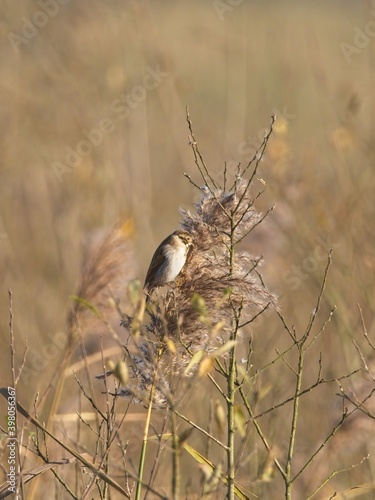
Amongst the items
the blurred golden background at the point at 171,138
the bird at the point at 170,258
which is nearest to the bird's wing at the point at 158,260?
the bird at the point at 170,258

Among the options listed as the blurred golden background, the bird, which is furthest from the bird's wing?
the blurred golden background

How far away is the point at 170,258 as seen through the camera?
217 cm

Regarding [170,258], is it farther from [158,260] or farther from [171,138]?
[171,138]

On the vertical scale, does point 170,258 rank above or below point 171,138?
below

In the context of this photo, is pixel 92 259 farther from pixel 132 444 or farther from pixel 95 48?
pixel 95 48

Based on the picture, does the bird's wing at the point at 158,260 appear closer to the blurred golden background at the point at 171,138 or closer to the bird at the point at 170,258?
the bird at the point at 170,258

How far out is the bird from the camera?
210 centimetres

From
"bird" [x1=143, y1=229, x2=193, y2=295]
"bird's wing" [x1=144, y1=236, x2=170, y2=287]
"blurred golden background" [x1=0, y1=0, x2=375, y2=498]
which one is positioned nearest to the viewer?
"bird" [x1=143, y1=229, x2=193, y2=295]

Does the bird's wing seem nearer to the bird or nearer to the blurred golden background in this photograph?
the bird

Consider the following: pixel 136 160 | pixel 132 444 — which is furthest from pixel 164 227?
pixel 132 444

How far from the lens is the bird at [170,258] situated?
210 centimetres

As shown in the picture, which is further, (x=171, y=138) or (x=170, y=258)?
(x=171, y=138)

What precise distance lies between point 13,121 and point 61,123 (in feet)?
1.71

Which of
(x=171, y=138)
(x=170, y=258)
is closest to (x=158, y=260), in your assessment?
(x=170, y=258)
